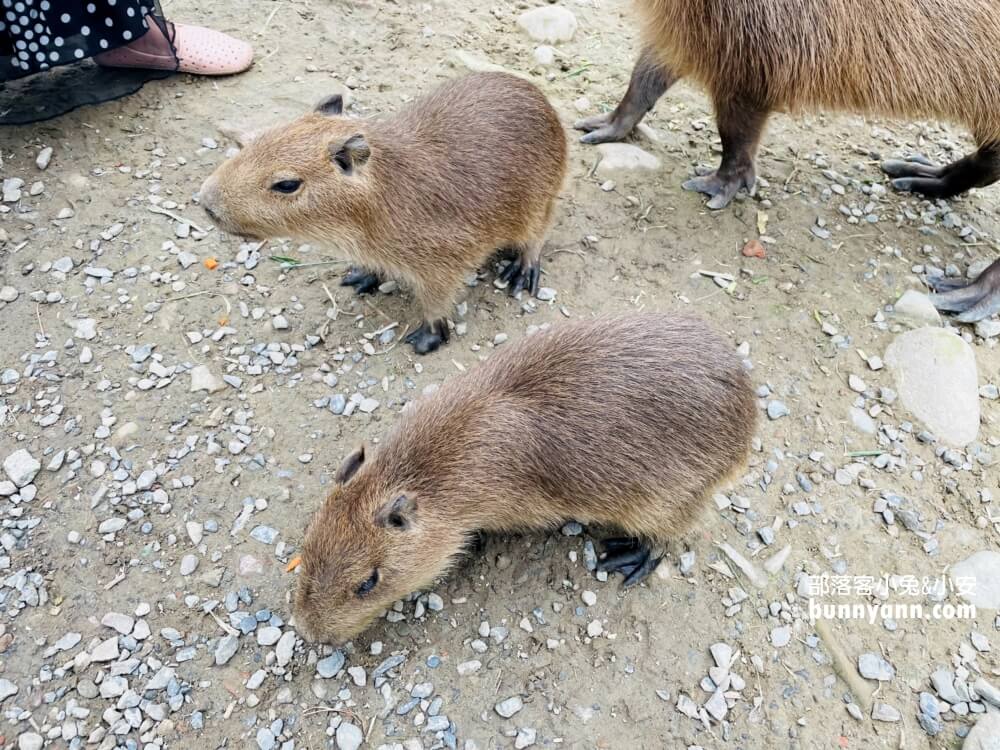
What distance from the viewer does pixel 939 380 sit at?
3.89 meters

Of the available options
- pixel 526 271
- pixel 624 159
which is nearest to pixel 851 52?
pixel 624 159

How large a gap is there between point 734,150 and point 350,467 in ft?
10.7

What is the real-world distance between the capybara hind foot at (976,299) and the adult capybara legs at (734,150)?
140 centimetres

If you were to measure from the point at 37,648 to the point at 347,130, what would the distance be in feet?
8.72

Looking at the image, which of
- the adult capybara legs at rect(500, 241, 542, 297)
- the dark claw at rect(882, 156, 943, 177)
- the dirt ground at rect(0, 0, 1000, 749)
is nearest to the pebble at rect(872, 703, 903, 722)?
the dirt ground at rect(0, 0, 1000, 749)

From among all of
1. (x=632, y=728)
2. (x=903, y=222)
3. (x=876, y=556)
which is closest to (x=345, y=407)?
(x=632, y=728)

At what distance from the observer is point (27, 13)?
4.17 m

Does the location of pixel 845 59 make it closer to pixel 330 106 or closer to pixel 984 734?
pixel 330 106

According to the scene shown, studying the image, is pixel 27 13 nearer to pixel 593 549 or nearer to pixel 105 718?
pixel 105 718

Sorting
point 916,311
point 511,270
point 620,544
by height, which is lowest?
point 620,544

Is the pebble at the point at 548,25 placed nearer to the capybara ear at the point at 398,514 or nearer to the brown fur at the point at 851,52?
the brown fur at the point at 851,52

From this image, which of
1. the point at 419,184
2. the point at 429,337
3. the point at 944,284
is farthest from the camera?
the point at 944,284

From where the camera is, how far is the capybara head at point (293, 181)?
3355 mm

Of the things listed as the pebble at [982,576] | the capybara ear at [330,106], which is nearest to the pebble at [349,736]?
the pebble at [982,576]
